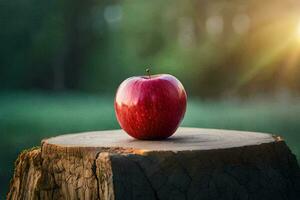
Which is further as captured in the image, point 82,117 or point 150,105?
point 82,117

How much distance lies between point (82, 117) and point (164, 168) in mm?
8678

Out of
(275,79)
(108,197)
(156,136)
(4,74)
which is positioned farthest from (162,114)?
(4,74)

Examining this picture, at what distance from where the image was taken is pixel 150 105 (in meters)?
2.84

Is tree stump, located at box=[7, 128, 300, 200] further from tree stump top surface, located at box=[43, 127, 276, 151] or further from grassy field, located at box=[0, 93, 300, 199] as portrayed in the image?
grassy field, located at box=[0, 93, 300, 199]

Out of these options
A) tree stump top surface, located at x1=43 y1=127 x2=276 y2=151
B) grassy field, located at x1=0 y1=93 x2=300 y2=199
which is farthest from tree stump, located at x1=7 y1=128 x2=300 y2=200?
grassy field, located at x1=0 y1=93 x2=300 y2=199

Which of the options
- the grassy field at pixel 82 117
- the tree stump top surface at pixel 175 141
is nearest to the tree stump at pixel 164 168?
the tree stump top surface at pixel 175 141

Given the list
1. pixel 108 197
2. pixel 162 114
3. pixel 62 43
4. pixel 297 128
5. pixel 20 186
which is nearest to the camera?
pixel 108 197

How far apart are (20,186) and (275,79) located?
992cm

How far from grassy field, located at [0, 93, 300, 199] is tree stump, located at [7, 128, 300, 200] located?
524 centimetres

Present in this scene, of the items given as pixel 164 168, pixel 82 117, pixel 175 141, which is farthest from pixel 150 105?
pixel 82 117

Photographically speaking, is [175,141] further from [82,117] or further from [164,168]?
[82,117]

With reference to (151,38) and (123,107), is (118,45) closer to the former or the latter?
(151,38)

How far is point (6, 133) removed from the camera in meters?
9.98

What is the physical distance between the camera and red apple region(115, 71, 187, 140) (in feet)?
9.32
